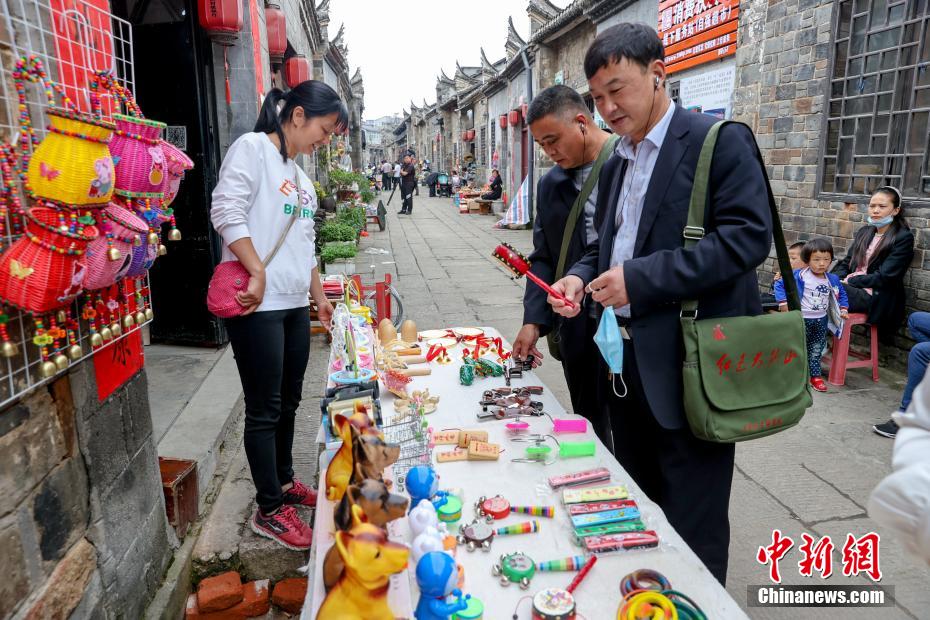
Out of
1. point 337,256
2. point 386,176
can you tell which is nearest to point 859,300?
point 337,256

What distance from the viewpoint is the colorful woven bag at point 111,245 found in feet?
4.45

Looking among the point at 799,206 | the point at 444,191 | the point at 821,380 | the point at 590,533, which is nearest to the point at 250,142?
the point at 590,533

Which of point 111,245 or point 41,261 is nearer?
point 41,261

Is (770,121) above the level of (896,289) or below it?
above

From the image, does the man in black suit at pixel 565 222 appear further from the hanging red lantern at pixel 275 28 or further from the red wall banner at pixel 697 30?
the red wall banner at pixel 697 30

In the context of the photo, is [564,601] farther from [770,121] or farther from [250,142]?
[770,121]

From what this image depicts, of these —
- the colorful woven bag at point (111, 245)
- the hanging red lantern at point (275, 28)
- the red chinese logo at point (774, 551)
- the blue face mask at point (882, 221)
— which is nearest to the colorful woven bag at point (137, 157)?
the colorful woven bag at point (111, 245)

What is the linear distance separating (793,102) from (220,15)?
16.7ft

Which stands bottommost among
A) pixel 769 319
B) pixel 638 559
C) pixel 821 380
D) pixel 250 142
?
pixel 821 380

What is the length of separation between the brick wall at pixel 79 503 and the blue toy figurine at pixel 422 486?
0.92 meters

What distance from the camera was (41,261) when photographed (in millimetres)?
1207

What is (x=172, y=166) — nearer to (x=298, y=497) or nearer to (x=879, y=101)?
(x=298, y=497)

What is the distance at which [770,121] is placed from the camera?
595 centimetres

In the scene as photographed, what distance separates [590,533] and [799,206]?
5445 millimetres
